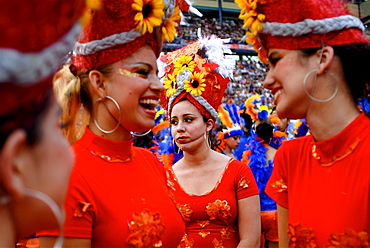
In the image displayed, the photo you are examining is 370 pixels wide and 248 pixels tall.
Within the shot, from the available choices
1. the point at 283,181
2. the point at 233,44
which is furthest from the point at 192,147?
the point at 233,44

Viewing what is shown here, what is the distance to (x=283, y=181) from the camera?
7.36 feet

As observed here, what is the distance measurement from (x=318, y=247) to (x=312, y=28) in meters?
1.08

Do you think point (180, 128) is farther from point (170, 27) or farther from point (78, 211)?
point (78, 211)

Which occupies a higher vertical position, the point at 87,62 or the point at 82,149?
the point at 87,62

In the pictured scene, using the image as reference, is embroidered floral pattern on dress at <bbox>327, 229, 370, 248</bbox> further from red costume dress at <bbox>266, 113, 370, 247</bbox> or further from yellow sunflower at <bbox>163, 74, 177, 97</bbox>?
yellow sunflower at <bbox>163, 74, 177, 97</bbox>

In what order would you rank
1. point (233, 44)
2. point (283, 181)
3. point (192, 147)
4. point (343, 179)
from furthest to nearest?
1. point (233, 44)
2. point (192, 147)
3. point (283, 181)
4. point (343, 179)

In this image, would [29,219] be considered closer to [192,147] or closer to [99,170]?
[99,170]

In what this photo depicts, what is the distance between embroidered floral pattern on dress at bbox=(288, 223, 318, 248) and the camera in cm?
193

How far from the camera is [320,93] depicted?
1997 millimetres

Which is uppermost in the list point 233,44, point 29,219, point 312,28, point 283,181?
point 312,28

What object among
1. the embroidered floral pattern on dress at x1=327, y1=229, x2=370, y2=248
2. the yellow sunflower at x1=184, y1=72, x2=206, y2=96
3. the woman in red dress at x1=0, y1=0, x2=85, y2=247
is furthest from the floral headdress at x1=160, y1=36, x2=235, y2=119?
the woman in red dress at x1=0, y1=0, x2=85, y2=247

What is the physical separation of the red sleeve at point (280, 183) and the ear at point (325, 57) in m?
0.52

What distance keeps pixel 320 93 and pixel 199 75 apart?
179 centimetres

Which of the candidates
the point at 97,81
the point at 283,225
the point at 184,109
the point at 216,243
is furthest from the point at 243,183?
the point at 97,81
